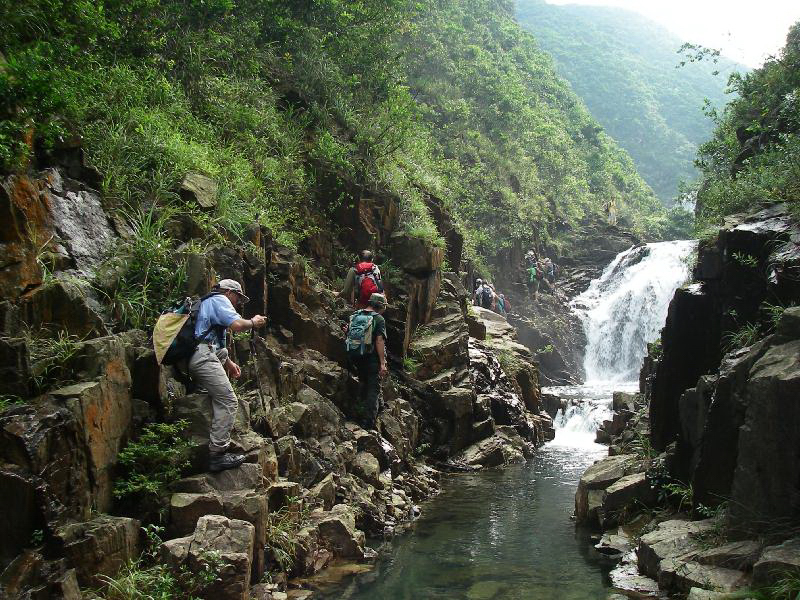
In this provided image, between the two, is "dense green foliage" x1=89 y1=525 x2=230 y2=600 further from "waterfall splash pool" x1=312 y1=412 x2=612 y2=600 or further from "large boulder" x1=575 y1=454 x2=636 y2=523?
"large boulder" x1=575 y1=454 x2=636 y2=523

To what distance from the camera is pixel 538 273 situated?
103 ft

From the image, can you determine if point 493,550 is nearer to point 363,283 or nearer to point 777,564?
point 777,564

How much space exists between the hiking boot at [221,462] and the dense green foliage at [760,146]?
7.36 metres

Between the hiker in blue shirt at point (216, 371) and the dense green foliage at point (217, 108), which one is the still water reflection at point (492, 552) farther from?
the dense green foliage at point (217, 108)

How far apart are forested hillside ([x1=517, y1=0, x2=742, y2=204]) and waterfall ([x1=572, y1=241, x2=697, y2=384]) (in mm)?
35746

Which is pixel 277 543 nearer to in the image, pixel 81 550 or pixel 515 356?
pixel 81 550

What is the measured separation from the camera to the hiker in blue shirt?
6617mm

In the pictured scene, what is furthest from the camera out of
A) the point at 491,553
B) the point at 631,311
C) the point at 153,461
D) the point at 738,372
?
the point at 631,311

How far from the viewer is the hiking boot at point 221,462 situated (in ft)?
21.6

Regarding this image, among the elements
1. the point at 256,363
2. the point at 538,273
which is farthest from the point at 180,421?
the point at 538,273

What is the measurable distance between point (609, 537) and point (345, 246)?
7503 millimetres

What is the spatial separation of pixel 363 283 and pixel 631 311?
61.7 feet

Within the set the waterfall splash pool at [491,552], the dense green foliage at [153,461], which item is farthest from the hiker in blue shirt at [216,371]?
the waterfall splash pool at [491,552]

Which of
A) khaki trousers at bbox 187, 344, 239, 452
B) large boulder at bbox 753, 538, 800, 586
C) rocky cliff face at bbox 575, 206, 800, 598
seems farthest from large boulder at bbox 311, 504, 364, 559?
large boulder at bbox 753, 538, 800, 586
